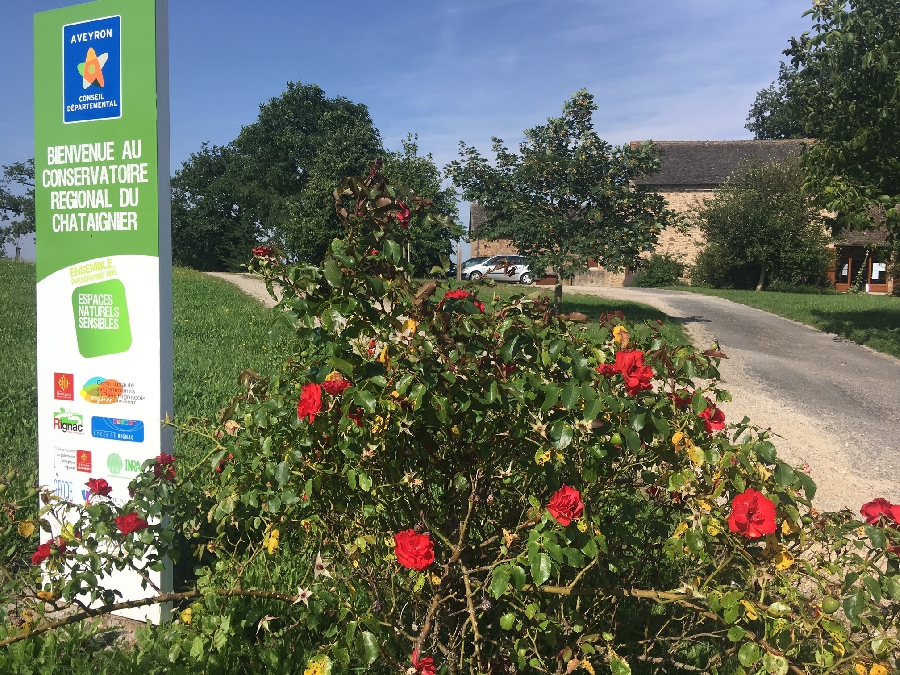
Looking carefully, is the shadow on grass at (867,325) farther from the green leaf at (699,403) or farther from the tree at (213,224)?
the tree at (213,224)

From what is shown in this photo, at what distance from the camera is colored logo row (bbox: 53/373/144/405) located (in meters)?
3.31

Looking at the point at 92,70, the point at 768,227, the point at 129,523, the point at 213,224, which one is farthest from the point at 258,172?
the point at 129,523

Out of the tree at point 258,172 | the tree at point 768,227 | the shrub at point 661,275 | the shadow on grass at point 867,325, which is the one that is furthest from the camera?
the tree at point 258,172

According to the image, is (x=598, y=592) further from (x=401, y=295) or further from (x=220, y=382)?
(x=220, y=382)

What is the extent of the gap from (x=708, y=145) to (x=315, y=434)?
43312 mm

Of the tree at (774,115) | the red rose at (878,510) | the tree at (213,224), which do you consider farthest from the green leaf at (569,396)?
the tree at (774,115)

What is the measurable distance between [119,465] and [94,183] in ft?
4.23

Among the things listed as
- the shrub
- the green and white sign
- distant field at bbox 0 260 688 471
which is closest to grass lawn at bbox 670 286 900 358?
distant field at bbox 0 260 688 471

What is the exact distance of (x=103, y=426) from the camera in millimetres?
3391

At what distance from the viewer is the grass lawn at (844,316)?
13.5m

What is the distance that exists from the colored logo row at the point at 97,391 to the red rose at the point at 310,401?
164 centimetres

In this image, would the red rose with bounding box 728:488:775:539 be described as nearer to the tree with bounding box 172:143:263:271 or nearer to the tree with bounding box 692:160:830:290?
the tree with bounding box 692:160:830:290

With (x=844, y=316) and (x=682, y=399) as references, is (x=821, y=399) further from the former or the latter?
(x=844, y=316)

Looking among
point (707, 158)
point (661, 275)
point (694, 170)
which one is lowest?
point (661, 275)
